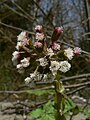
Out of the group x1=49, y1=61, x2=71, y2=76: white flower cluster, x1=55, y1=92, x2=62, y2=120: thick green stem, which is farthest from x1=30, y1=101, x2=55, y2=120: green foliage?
x1=49, y1=61, x2=71, y2=76: white flower cluster

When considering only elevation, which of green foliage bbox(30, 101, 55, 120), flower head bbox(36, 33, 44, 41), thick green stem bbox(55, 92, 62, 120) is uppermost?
flower head bbox(36, 33, 44, 41)

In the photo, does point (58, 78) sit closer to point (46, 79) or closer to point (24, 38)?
point (46, 79)

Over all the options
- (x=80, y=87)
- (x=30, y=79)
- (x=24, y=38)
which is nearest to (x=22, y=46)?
(x=24, y=38)

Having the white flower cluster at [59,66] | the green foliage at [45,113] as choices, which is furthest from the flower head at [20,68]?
the green foliage at [45,113]

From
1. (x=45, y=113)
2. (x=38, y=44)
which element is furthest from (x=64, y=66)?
(x=45, y=113)

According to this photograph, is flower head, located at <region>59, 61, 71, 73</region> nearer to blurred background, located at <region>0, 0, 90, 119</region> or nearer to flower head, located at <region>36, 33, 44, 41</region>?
flower head, located at <region>36, 33, 44, 41</region>

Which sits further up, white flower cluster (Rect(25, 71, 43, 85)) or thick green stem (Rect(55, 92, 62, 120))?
white flower cluster (Rect(25, 71, 43, 85))

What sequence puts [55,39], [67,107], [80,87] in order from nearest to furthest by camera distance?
[55,39], [67,107], [80,87]

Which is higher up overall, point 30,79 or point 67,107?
point 30,79

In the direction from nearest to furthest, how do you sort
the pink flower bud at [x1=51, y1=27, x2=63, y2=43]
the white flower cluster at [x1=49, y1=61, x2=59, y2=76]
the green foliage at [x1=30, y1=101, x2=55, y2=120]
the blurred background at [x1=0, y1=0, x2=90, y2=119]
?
the white flower cluster at [x1=49, y1=61, x2=59, y2=76] < the pink flower bud at [x1=51, y1=27, x2=63, y2=43] < the green foliage at [x1=30, y1=101, x2=55, y2=120] < the blurred background at [x1=0, y1=0, x2=90, y2=119]
